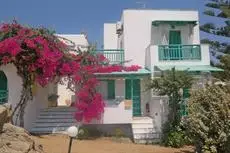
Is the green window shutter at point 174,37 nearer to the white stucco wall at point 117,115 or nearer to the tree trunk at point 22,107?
the white stucco wall at point 117,115

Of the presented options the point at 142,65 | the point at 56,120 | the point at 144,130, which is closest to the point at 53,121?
the point at 56,120

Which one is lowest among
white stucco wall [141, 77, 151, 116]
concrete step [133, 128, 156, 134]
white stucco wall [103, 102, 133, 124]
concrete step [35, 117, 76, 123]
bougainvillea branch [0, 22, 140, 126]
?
concrete step [133, 128, 156, 134]

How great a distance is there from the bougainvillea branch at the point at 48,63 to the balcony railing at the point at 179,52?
4.11 meters

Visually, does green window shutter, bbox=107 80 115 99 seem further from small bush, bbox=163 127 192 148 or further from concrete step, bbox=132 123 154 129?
small bush, bbox=163 127 192 148

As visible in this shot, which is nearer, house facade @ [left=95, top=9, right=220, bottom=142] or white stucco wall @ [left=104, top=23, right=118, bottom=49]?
house facade @ [left=95, top=9, right=220, bottom=142]

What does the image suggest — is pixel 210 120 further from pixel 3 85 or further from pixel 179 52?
pixel 3 85

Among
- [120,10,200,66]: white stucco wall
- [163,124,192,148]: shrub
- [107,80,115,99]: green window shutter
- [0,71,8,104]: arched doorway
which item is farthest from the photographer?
[120,10,200,66]: white stucco wall

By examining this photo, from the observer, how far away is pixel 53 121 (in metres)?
20.0

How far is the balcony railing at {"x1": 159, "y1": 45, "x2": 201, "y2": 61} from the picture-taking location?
2177 centimetres

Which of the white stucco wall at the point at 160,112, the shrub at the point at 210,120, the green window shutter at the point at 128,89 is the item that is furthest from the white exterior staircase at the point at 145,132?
the shrub at the point at 210,120

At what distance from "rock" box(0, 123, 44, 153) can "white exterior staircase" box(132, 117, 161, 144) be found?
8343 mm

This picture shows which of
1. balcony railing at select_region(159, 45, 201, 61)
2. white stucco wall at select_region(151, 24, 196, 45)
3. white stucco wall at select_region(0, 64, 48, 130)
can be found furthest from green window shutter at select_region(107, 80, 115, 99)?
white stucco wall at select_region(0, 64, 48, 130)

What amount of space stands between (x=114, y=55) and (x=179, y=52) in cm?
364

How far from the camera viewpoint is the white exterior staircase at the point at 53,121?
19.3m
